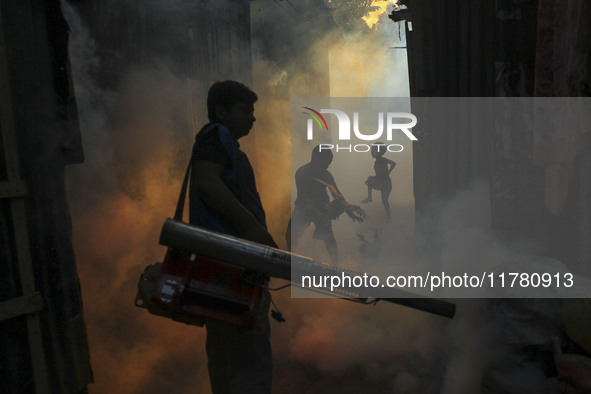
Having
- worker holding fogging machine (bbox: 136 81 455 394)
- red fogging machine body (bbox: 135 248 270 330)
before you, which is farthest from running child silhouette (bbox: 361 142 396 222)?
red fogging machine body (bbox: 135 248 270 330)

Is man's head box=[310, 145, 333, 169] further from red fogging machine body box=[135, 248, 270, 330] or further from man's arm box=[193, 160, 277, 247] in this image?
red fogging machine body box=[135, 248, 270, 330]

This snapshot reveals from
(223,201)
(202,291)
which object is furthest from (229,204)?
(202,291)

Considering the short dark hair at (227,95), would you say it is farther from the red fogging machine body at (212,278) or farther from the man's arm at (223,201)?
the red fogging machine body at (212,278)

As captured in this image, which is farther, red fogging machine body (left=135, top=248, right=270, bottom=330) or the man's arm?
the man's arm

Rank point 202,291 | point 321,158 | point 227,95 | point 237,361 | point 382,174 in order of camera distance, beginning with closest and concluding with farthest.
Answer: point 202,291 < point 237,361 < point 227,95 < point 321,158 < point 382,174

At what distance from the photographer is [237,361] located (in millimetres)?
2285

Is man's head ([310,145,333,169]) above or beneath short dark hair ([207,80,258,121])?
beneath

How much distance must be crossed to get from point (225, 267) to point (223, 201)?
0.34 meters

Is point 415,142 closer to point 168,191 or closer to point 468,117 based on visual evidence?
point 468,117

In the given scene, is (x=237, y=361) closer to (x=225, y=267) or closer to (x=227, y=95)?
(x=225, y=267)

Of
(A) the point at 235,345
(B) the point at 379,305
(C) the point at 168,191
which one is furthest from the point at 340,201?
(A) the point at 235,345

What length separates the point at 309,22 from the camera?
1255 centimetres

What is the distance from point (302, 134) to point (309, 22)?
3432mm

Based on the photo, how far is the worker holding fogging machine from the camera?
196 centimetres
